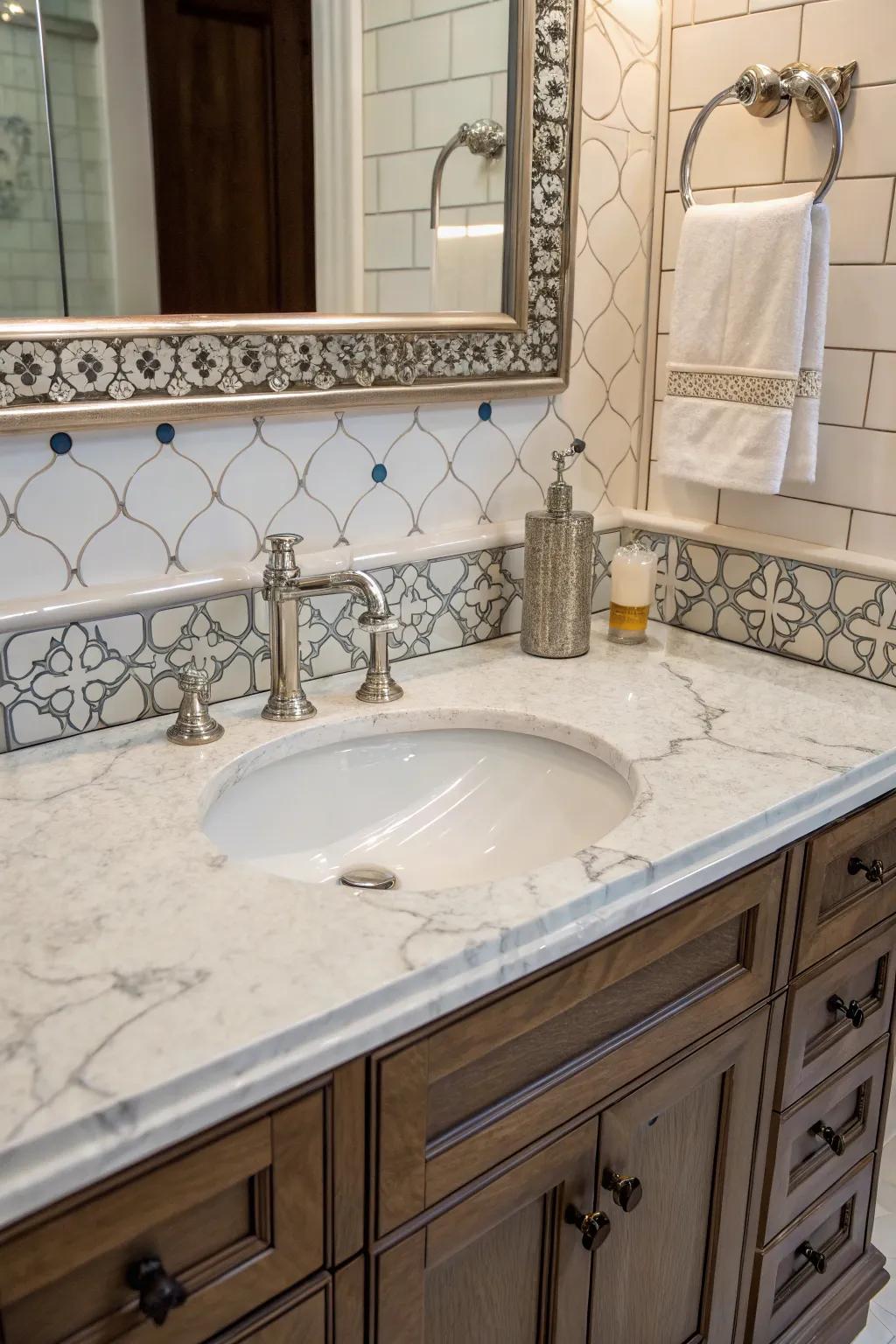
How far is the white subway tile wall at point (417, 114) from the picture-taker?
47.5 inches

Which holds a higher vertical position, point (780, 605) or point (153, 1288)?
point (780, 605)

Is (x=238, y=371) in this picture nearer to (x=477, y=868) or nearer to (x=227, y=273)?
(x=227, y=273)

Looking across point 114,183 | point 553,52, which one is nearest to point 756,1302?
point 114,183

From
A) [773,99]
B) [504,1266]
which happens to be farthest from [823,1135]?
[773,99]

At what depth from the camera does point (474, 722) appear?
1.25 metres

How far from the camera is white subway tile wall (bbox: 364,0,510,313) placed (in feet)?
3.96

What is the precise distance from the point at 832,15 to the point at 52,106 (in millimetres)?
849

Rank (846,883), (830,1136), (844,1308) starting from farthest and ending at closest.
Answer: (844,1308), (830,1136), (846,883)

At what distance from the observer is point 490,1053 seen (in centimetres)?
86

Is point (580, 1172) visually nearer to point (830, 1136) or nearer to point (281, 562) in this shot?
point (830, 1136)

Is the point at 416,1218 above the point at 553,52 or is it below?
below

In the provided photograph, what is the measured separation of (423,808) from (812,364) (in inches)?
26.2

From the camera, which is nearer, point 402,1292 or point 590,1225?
point 402,1292

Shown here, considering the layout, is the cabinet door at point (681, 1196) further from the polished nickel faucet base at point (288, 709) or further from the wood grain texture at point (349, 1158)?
the polished nickel faucet base at point (288, 709)
